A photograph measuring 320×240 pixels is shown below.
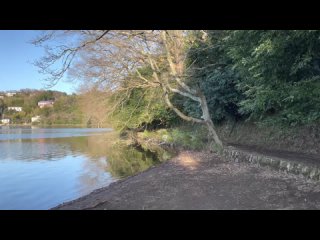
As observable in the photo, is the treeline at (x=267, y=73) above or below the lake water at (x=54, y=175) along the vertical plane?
above

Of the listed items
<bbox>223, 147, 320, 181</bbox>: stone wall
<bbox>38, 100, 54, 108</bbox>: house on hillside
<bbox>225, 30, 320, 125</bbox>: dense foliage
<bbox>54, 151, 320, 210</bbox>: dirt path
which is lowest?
<bbox>54, 151, 320, 210</bbox>: dirt path

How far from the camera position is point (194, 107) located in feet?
54.2

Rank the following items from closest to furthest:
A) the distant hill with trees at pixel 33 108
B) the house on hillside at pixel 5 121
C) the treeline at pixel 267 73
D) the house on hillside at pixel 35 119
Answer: the treeline at pixel 267 73 → the distant hill with trees at pixel 33 108 → the house on hillside at pixel 5 121 → the house on hillside at pixel 35 119

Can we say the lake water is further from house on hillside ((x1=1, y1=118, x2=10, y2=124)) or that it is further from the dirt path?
house on hillside ((x1=1, y1=118, x2=10, y2=124))

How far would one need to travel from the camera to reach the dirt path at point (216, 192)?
5.73m

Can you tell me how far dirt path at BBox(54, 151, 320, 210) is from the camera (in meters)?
5.73

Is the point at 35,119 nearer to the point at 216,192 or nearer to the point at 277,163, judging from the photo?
the point at 277,163

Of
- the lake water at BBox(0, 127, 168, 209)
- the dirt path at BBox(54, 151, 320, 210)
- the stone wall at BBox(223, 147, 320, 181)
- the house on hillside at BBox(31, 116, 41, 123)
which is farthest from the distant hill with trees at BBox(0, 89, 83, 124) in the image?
the dirt path at BBox(54, 151, 320, 210)

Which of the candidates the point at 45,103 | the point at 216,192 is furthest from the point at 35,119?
the point at 216,192

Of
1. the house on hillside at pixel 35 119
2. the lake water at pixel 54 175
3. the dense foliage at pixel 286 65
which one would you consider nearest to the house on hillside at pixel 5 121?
the house on hillside at pixel 35 119

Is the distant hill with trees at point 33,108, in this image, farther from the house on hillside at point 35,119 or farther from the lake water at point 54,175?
the lake water at point 54,175

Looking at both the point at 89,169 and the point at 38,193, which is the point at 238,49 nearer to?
the point at 38,193

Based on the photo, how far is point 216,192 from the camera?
6676mm

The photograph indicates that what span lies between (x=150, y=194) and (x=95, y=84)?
1021 centimetres
